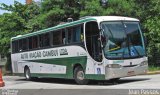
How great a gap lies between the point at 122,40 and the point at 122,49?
0.43 meters

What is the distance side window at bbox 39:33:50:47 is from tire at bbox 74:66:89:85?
360 centimetres

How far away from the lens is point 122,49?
62.2 ft

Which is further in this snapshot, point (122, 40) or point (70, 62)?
point (70, 62)

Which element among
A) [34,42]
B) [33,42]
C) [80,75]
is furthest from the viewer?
[33,42]

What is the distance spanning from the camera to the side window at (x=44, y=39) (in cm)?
2403

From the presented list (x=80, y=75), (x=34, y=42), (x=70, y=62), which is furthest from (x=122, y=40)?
(x=34, y=42)

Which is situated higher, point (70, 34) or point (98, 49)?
point (70, 34)

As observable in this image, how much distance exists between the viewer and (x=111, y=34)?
19.0 metres

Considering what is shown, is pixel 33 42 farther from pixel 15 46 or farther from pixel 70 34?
pixel 70 34

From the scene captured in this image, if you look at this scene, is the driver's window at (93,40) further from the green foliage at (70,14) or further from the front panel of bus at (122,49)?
the green foliage at (70,14)

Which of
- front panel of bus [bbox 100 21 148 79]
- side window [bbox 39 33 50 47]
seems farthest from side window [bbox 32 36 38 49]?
front panel of bus [bbox 100 21 148 79]

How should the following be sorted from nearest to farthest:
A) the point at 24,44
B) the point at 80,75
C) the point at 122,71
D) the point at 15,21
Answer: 1. the point at 122,71
2. the point at 80,75
3. the point at 24,44
4. the point at 15,21

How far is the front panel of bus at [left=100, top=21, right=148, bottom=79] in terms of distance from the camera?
18.6 metres

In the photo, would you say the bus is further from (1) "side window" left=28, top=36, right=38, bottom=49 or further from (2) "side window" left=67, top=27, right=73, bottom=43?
(1) "side window" left=28, top=36, right=38, bottom=49
